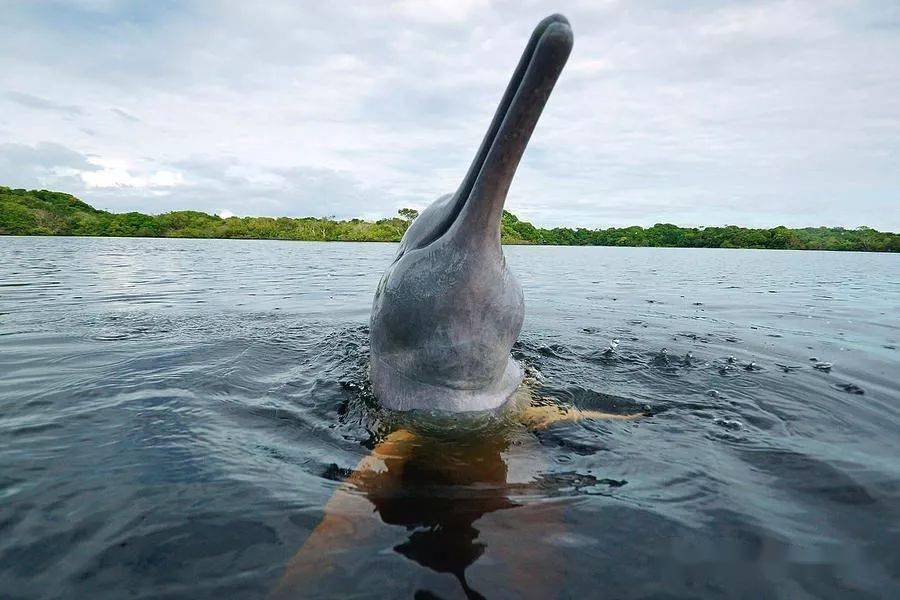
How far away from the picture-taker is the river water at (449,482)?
Answer: 227 cm

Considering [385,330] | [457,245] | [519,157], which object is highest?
[519,157]

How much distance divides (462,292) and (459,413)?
895 millimetres

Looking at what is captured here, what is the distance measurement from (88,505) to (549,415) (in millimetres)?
3058

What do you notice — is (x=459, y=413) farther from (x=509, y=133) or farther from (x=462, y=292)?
(x=509, y=133)

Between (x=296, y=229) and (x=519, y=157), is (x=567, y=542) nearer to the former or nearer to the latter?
(x=519, y=157)

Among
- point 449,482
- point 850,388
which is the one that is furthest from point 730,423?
point 449,482

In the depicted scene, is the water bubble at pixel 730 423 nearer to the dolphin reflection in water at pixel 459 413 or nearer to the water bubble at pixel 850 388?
the dolphin reflection in water at pixel 459 413

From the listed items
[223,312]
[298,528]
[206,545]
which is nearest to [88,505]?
[206,545]

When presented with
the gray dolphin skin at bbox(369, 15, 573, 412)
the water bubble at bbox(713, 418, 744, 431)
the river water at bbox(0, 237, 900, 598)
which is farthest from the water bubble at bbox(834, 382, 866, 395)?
the gray dolphin skin at bbox(369, 15, 573, 412)

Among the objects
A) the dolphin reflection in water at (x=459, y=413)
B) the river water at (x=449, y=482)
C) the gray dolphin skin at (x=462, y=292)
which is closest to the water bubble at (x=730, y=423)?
the river water at (x=449, y=482)

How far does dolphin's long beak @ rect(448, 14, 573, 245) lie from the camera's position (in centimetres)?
250

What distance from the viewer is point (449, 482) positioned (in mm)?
3057

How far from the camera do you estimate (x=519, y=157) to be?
2.86 metres

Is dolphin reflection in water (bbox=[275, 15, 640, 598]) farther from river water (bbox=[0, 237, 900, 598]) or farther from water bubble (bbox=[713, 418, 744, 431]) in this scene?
water bubble (bbox=[713, 418, 744, 431])
